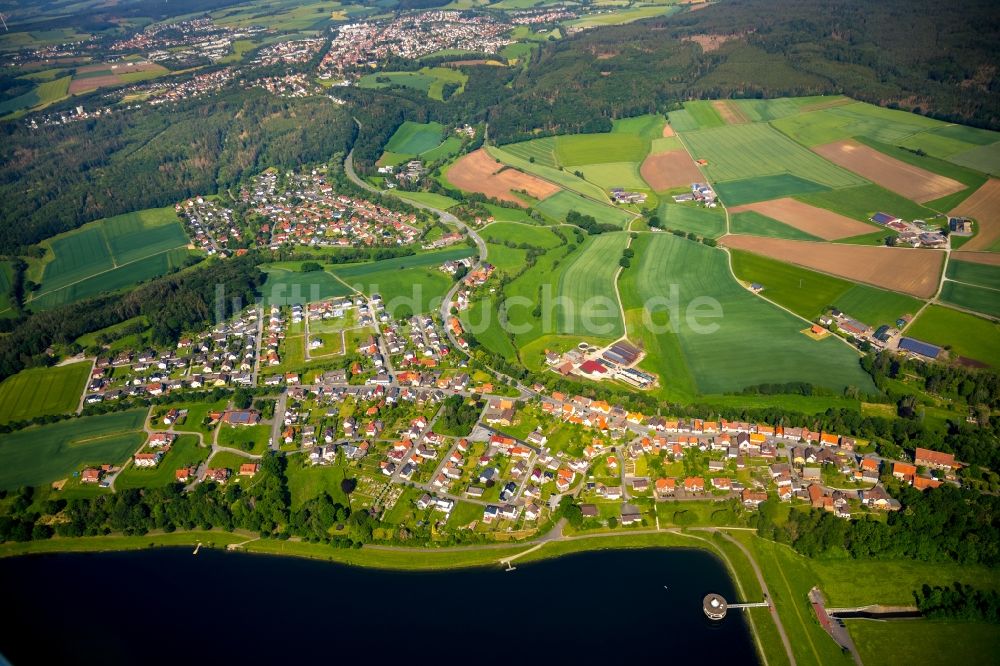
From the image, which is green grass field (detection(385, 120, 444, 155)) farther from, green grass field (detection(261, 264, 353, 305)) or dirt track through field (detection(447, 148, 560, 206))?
green grass field (detection(261, 264, 353, 305))

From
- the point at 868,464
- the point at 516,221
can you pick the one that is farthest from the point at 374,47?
the point at 868,464

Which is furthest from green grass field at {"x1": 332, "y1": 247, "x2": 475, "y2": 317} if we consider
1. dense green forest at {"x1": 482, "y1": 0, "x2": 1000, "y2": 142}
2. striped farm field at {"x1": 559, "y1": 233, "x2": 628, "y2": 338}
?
dense green forest at {"x1": 482, "y1": 0, "x2": 1000, "y2": 142}

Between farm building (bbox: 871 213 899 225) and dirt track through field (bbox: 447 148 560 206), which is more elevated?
farm building (bbox: 871 213 899 225)

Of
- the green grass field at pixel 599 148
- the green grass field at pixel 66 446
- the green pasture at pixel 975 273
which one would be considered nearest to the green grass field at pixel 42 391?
the green grass field at pixel 66 446

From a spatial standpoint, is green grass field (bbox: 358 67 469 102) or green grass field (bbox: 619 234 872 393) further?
green grass field (bbox: 358 67 469 102)

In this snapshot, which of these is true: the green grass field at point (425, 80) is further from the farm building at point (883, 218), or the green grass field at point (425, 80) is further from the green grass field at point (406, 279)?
the farm building at point (883, 218)

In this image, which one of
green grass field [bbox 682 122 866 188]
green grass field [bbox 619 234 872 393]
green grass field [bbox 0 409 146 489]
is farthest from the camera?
green grass field [bbox 682 122 866 188]

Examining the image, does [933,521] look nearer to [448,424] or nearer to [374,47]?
[448,424]
